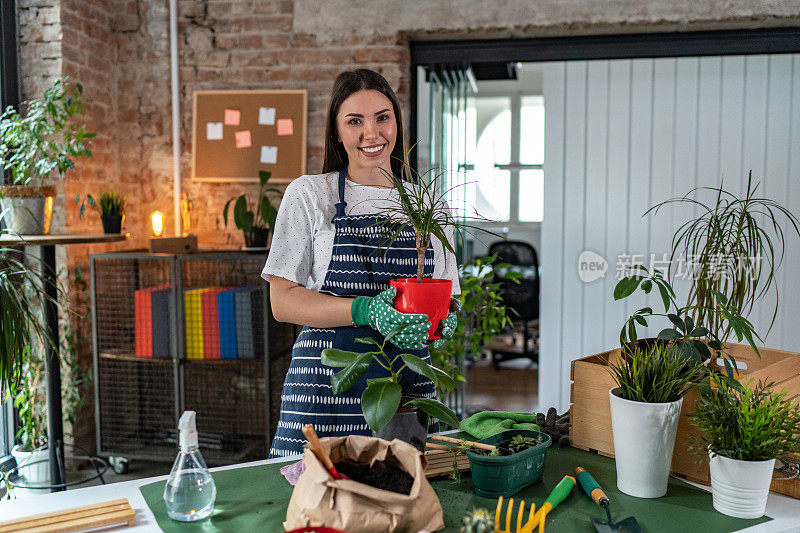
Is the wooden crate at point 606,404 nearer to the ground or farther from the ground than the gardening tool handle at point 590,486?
Answer: farther from the ground

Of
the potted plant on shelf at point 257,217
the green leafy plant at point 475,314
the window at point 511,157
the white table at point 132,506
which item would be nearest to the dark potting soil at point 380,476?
the white table at point 132,506

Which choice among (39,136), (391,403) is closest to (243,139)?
(39,136)

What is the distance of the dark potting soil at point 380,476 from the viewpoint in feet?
3.57

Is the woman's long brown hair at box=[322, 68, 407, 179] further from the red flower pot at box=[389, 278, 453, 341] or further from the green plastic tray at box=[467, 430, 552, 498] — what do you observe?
the green plastic tray at box=[467, 430, 552, 498]

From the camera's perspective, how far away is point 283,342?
3.46 m

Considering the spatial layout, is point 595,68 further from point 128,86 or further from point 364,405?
point 364,405

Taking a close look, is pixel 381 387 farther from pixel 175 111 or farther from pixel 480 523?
pixel 175 111

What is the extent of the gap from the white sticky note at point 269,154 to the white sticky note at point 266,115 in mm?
121

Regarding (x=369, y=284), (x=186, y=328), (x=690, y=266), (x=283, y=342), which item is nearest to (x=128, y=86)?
(x=186, y=328)

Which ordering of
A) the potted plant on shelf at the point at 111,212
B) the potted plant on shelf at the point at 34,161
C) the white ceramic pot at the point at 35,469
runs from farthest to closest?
the potted plant on shelf at the point at 111,212 → the white ceramic pot at the point at 35,469 → the potted plant on shelf at the point at 34,161

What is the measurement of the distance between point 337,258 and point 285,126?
1762 mm

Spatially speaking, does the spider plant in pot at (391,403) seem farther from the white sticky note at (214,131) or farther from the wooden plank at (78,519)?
the white sticky note at (214,131)

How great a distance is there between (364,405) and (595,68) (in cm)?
277

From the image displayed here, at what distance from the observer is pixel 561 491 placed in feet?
4.02
